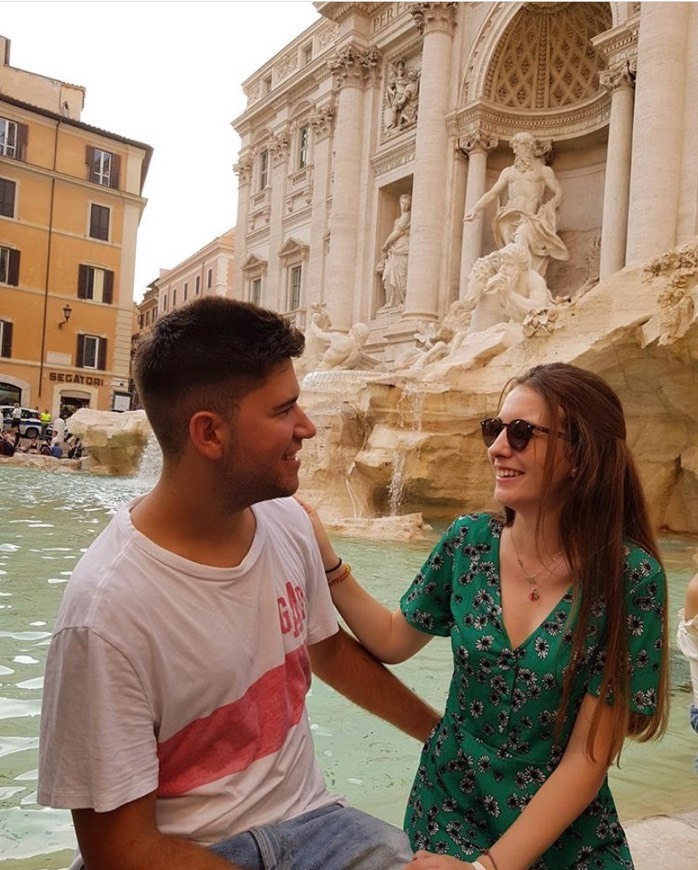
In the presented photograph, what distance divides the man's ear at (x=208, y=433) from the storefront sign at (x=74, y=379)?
1241 inches

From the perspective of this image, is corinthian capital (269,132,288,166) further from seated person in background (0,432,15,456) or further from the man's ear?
the man's ear

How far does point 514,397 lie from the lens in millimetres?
1588

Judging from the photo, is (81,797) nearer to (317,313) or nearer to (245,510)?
(245,510)

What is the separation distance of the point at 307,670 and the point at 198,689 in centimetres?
33

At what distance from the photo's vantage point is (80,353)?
31.2m

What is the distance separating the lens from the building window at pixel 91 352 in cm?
3117

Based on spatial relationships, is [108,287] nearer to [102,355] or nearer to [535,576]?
[102,355]

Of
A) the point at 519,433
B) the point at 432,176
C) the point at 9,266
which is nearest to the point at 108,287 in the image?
the point at 9,266

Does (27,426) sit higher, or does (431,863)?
(27,426)

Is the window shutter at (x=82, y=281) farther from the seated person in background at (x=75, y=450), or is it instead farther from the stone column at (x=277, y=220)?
the seated person in background at (x=75, y=450)

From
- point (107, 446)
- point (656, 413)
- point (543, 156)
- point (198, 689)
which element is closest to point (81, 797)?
point (198, 689)

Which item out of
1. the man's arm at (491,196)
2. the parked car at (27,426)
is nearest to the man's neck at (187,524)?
the man's arm at (491,196)

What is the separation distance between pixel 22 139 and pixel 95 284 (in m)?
→ 6.23

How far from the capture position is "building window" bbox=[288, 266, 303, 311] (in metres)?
26.2
